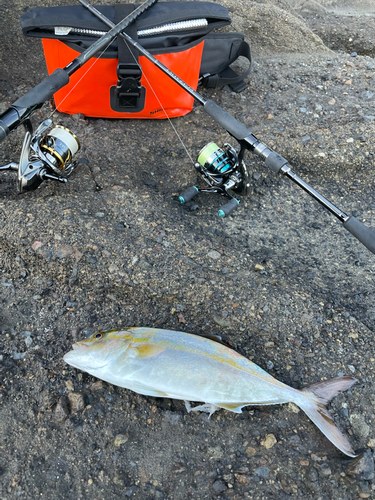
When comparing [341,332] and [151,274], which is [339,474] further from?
[151,274]

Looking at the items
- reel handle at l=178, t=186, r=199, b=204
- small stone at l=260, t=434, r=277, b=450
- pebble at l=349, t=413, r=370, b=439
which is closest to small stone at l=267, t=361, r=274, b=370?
small stone at l=260, t=434, r=277, b=450

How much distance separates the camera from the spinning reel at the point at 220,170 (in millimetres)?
3158

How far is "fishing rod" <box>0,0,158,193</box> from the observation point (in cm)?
274

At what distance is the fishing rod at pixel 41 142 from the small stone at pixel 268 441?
224 cm

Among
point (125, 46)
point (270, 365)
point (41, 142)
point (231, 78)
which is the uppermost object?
point (125, 46)

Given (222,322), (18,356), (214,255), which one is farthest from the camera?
(214,255)

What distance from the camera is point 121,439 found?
2.00 metres

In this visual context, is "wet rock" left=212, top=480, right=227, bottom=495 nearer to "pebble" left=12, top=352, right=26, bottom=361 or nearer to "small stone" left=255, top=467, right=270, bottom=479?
"small stone" left=255, top=467, right=270, bottom=479

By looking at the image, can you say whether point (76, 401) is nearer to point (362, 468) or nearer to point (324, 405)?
point (324, 405)

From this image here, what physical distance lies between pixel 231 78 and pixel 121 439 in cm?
369

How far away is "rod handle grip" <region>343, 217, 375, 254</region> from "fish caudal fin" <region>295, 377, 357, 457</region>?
924 millimetres

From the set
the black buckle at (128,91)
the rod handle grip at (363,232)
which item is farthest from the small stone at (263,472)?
the black buckle at (128,91)

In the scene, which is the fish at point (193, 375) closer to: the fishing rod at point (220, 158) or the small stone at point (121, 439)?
the small stone at point (121, 439)

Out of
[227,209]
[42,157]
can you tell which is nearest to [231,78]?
[227,209]
